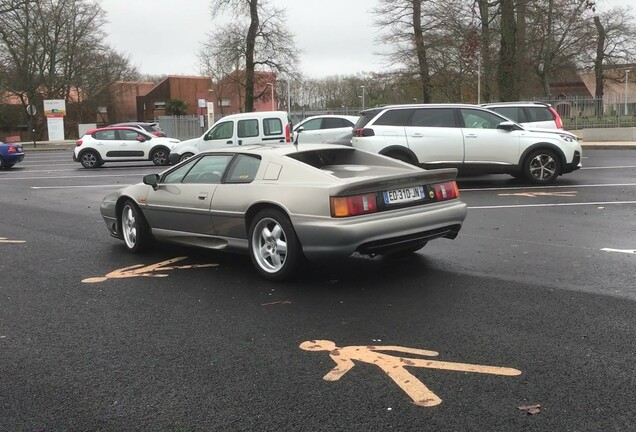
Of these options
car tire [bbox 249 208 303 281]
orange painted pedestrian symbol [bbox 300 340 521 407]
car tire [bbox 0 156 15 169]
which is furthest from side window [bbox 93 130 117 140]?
orange painted pedestrian symbol [bbox 300 340 521 407]

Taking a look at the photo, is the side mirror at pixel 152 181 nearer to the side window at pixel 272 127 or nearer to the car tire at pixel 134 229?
the car tire at pixel 134 229

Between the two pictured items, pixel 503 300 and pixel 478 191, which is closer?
pixel 503 300

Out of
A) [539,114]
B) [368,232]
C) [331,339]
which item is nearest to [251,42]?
[539,114]

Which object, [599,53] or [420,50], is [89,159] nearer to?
[420,50]

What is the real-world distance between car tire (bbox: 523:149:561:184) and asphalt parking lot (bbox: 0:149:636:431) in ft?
15.9

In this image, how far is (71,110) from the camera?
202 ft

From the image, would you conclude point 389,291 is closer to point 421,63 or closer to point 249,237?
point 249,237

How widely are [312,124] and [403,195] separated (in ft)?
48.7

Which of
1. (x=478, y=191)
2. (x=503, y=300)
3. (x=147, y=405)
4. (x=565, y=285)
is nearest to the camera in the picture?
(x=147, y=405)

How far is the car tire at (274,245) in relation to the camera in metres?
5.77

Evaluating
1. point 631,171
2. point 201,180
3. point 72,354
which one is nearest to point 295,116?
point 631,171

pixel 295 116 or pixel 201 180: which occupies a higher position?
pixel 295 116

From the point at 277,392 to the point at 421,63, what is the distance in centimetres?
3580

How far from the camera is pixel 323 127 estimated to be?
2041cm
